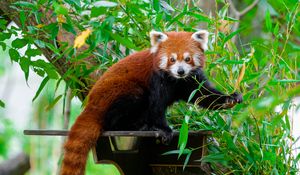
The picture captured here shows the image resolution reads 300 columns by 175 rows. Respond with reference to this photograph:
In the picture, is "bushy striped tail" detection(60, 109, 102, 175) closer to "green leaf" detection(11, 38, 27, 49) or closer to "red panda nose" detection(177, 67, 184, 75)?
"red panda nose" detection(177, 67, 184, 75)

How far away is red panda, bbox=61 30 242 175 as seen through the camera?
300 centimetres

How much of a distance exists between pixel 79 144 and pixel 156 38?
2.39 feet

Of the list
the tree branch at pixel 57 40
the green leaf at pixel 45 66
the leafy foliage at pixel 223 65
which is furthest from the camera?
the tree branch at pixel 57 40

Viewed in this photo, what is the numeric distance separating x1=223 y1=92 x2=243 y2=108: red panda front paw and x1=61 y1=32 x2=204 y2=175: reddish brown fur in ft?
1.19

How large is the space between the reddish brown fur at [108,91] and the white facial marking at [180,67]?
0.08 meters

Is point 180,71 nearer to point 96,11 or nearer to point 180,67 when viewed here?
point 180,67

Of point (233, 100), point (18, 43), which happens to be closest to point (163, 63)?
point (233, 100)

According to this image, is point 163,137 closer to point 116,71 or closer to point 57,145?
point 116,71

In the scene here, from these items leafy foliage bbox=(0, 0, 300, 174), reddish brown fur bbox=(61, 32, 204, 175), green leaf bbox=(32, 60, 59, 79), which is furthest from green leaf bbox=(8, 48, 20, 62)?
reddish brown fur bbox=(61, 32, 204, 175)

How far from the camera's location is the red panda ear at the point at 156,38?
3057 mm

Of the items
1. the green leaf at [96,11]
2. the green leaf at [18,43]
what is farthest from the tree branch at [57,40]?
the green leaf at [96,11]

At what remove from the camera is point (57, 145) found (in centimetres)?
759

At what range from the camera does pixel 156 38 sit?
3.07 meters

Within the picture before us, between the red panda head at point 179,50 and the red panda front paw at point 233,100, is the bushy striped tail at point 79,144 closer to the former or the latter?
the red panda head at point 179,50
